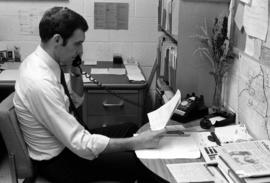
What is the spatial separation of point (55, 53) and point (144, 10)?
1638 millimetres

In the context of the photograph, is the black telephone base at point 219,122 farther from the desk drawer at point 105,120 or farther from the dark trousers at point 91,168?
the desk drawer at point 105,120

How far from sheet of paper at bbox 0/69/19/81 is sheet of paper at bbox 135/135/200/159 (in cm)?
140

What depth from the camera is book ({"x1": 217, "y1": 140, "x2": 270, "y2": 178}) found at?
48.8 inches

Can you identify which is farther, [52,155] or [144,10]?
[144,10]

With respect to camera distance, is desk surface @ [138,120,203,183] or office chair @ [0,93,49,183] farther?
office chair @ [0,93,49,183]

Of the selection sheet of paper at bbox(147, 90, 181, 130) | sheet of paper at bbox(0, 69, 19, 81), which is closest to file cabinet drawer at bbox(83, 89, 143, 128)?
sheet of paper at bbox(0, 69, 19, 81)

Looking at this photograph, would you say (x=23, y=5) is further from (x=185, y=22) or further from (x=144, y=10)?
(x=185, y=22)

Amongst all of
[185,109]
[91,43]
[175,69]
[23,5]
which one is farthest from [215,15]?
[23,5]

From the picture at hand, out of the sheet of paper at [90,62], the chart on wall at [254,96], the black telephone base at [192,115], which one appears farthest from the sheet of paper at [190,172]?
the sheet of paper at [90,62]

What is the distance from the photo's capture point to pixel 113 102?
268cm

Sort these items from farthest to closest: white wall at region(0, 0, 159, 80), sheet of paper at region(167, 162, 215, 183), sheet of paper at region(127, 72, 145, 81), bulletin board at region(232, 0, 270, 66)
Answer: white wall at region(0, 0, 159, 80), sheet of paper at region(127, 72, 145, 81), bulletin board at region(232, 0, 270, 66), sheet of paper at region(167, 162, 215, 183)

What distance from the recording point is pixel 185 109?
200 cm

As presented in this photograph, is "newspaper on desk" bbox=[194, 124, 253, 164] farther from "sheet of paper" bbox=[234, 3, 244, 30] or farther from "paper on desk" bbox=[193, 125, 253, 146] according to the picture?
"sheet of paper" bbox=[234, 3, 244, 30]

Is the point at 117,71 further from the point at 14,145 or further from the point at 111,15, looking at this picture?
the point at 14,145
